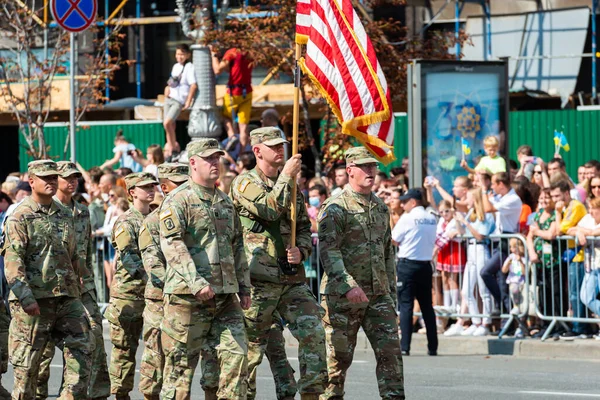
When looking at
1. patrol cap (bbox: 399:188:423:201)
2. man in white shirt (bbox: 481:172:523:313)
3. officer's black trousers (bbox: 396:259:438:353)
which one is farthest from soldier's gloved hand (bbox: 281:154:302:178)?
man in white shirt (bbox: 481:172:523:313)

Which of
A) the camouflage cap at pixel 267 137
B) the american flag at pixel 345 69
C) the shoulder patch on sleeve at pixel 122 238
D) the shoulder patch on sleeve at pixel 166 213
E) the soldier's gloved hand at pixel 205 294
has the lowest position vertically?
the soldier's gloved hand at pixel 205 294

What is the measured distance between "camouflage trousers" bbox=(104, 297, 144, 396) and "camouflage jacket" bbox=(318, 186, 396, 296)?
1645 millimetres

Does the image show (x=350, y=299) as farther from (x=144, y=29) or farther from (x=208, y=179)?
(x=144, y=29)

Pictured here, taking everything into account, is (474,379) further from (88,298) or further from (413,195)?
(88,298)

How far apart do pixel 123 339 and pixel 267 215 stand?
193 centimetres

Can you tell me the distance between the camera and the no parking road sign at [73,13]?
16469 millimetres

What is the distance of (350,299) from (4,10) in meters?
14.3

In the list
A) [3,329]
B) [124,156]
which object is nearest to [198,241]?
[3,329]

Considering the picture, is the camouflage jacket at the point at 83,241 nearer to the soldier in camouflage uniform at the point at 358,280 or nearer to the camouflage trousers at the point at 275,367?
the camouflage trousers at the point at 275,367

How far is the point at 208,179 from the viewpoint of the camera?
375 inches

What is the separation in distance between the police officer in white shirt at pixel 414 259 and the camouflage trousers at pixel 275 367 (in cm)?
483

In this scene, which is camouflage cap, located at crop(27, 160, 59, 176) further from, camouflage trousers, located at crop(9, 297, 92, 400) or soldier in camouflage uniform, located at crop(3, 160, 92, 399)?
camouflage trousers, located at crop(9, 297, 92, 400)

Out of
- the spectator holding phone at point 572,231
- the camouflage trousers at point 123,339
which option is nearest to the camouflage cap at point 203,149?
the camouflage trousers at point 123,339

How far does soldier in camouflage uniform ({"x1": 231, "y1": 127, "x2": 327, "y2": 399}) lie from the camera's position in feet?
32.3
